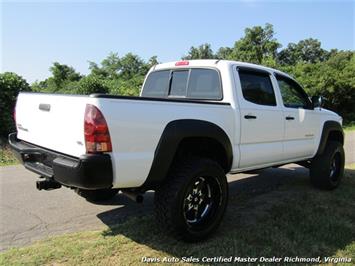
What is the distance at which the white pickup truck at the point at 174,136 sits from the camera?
348 centimetres

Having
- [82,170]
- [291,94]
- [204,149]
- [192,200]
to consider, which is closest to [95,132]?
[82,170]

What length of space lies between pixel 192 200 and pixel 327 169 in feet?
10.6

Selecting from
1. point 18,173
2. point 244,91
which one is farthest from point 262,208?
point 18,173

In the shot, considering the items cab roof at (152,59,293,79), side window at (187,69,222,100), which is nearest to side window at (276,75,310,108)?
cab roof at (152,59,293,79)

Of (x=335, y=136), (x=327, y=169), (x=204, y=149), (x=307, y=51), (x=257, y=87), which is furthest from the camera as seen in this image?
(x=307, y=51)

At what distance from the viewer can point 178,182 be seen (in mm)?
3967

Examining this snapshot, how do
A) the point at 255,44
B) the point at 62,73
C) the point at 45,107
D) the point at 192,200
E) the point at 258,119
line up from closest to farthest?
the point at 45,107 < the point at 192,200 < the point at 258,119 < the point at 62,73 < the point at 255,44

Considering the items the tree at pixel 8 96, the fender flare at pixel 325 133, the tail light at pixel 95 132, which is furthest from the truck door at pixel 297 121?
the tree at pixel 8 96

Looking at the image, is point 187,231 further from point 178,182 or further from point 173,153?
point 173,153

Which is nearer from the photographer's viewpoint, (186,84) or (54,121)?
(54,121)

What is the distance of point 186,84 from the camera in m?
5.31

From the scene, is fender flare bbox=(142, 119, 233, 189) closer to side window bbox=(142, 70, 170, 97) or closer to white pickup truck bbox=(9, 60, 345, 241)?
white pickup truck bbox=(9, 60, 345, 241)

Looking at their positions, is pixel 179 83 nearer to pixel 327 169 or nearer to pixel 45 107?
pixel 45 107

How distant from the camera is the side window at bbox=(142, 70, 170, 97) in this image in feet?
18.4
